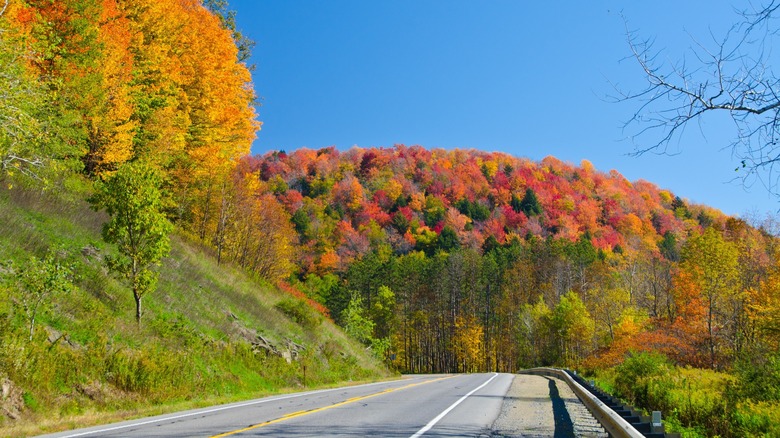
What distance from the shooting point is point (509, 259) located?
103 m

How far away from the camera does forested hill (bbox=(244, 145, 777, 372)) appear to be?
37.7 m

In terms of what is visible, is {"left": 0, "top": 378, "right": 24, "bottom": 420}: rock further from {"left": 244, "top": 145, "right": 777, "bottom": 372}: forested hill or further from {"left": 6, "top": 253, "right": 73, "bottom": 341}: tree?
{"left": 244, "top": 145, "right": 777, "bottom": 372}: forested hill

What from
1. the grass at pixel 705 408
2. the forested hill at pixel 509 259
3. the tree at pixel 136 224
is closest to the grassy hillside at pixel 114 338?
the tree at pixel 136 224

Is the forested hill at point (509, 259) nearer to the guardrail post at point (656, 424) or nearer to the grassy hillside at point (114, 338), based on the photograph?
the grassy hillside at point (114, 338)

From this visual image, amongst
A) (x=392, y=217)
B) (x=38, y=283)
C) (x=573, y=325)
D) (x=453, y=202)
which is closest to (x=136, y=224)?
(x=38, y=283)

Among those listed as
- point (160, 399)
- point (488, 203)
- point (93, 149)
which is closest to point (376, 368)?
point (93, 149)

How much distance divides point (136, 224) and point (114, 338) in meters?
3.48

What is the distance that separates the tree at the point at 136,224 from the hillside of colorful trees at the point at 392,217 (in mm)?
1818

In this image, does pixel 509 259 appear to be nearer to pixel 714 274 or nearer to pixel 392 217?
pixel 392 217

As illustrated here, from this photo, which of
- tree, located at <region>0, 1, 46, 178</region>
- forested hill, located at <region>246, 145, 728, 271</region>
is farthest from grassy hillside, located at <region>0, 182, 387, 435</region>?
forested hill, located at <region>246, 145, 728, 271</region>

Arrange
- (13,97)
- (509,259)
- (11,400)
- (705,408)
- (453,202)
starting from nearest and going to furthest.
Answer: (11,400)
(13,97)
(705,408)
(509,259)
(453,202)

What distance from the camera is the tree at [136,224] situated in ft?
56.5

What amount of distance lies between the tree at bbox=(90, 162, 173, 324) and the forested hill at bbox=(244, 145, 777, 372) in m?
22.2

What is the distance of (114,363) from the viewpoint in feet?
48.4
